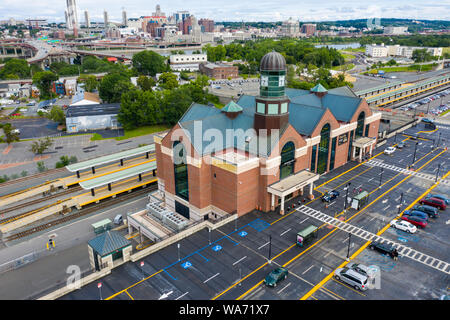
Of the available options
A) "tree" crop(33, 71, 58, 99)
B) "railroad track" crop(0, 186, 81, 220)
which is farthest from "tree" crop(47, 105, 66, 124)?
"tree" crop(33, 71, 58, 99)

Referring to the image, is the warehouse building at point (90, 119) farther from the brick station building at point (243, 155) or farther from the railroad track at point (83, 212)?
the brick station building at point (243, 155)

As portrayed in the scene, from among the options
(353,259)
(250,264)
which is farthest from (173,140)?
(353,259)

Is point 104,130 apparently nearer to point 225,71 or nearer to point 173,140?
point 173,140

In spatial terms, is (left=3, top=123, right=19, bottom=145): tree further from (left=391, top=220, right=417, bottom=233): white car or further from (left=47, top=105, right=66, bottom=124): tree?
(left=391, top=220, right=417, bottom=233): white car

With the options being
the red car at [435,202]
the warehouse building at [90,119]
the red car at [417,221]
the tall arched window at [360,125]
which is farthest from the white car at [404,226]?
the warehouse building at [90,119]

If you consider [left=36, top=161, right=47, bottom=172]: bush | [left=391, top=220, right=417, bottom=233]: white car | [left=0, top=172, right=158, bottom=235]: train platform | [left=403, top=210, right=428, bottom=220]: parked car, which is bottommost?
[left=0, top=172, right=158, bottom=235]: train platform

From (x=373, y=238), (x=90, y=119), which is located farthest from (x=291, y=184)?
(x=90, y=119)

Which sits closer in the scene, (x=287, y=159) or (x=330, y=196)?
(x=287, y=159)

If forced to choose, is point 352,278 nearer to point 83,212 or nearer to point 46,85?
point 83,212
